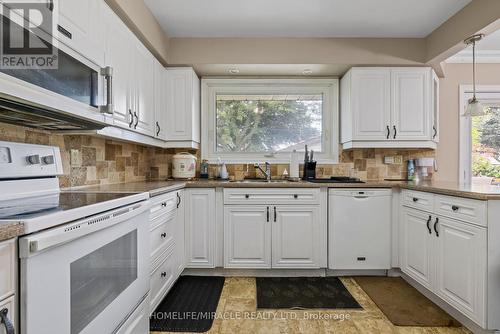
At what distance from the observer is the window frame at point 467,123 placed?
325 cm

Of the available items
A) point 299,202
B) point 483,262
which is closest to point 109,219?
point 299,202

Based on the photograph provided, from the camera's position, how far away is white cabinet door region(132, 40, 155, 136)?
7.30ft

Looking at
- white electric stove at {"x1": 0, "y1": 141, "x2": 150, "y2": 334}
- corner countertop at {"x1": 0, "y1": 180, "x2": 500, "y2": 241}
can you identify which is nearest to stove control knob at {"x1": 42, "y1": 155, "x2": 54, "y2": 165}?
white electric stove at {"x1": 0, "y1": 141, "x2": 150, "y2": 334}

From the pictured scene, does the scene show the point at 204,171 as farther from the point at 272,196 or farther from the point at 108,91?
the point at 108,91

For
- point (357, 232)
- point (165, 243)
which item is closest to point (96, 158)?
point (165, 243)

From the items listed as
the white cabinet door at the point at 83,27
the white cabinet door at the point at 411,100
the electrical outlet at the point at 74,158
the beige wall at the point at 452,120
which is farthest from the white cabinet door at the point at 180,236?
the beige wall at the point at 452,120

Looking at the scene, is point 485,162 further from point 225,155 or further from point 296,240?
point 225,155

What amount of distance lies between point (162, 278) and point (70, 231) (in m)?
1.29

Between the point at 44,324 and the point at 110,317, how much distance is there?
40cm

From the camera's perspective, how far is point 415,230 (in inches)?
91.5

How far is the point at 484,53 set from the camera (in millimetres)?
3117

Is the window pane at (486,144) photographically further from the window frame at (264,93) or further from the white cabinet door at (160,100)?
the white cabinet door at (160,100)

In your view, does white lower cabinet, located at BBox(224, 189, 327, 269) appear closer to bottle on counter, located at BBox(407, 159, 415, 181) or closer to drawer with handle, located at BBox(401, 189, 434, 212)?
drawer with handle, located at BBox(401, 189, 434, 212)

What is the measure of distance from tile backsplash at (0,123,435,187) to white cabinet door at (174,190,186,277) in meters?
A: 0.55
